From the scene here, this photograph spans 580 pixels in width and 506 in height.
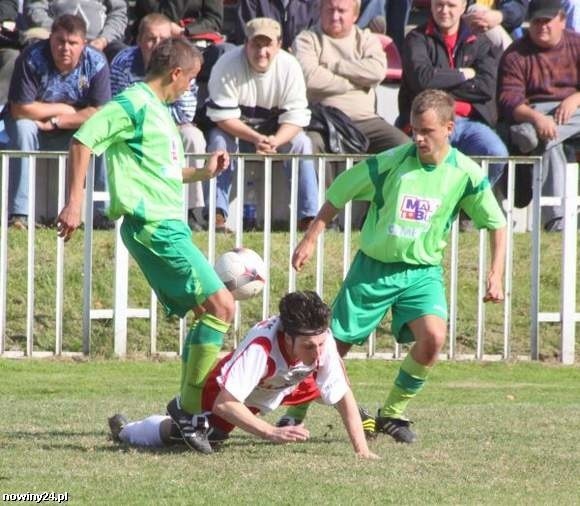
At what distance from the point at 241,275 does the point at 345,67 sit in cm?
559

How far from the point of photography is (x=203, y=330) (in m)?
8.03

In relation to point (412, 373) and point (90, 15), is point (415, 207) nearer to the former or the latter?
point (412, 373)

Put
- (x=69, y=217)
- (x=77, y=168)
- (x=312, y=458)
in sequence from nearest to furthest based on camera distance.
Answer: (x=312, y=458) → (x=69, y=217) → (x=77, y=168)

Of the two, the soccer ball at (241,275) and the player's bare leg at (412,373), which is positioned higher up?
the soccer ball at (241,275)

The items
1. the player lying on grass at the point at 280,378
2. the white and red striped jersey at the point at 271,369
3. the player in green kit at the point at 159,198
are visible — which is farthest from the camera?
the player in green kit at the point at 159,198

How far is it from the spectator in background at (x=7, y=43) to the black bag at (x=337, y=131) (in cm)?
280

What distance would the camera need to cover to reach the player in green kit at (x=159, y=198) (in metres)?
7.99

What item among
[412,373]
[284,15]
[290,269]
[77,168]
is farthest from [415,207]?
[284,15]

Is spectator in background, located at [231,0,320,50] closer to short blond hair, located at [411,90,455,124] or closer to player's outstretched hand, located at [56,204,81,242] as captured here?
short blond hair, located at [411,90,455,124]

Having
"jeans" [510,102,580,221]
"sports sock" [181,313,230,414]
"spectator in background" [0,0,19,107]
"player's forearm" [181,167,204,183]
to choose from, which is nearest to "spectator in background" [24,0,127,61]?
"spectator in background" [0,0,19,107]

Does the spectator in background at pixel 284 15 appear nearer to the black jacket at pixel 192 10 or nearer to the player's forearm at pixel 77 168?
the black jacket at pixel 192 10

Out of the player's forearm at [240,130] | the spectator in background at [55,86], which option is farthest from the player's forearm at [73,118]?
the player's forearm at [240,130]

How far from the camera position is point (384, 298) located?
8531 mm

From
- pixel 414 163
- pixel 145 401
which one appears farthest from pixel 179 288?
pixel 145 401
